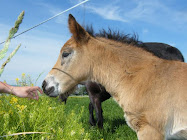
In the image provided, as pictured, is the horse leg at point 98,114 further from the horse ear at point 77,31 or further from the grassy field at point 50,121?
the horse ear at point 77,31

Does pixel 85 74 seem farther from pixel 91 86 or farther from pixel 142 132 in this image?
pixel 91 86

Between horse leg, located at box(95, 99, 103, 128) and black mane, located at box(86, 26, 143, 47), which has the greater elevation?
black mane, located at box(86, 26, 143, 47)

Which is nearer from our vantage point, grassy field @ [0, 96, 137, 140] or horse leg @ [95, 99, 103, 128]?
grassy field @ [0, 96, 137, 140]

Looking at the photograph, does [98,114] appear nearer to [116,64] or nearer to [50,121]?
[116,64]

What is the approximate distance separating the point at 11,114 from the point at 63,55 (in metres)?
1.41

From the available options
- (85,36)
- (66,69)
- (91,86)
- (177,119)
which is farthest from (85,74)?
(91,86)

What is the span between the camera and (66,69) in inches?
139

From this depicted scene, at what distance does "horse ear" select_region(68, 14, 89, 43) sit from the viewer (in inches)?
134

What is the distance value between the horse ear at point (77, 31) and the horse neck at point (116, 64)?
0.24 m

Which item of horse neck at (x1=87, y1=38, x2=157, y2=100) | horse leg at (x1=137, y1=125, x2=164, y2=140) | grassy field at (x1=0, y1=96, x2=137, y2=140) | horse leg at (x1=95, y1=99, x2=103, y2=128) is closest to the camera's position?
grassy field at (x1=0, y1=96, x2=137, y2=140)

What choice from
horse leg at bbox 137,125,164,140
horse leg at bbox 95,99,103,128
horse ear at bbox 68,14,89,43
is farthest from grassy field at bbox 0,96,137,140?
horse ear at bbox 68,14,89,43

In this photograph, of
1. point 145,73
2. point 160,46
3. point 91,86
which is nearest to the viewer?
point 145,73

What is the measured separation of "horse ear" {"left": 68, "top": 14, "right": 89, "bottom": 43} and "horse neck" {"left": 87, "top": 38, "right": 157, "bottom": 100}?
0.24 metres

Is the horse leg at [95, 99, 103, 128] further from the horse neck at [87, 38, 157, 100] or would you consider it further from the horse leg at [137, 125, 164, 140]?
the horse leg at [137, 125, 164, 140]
